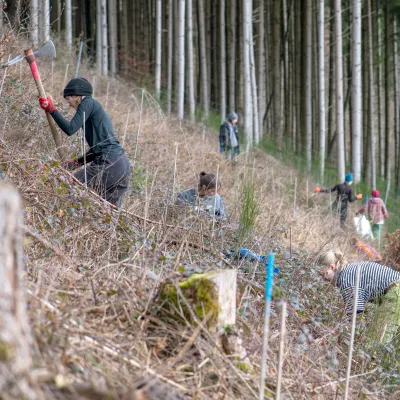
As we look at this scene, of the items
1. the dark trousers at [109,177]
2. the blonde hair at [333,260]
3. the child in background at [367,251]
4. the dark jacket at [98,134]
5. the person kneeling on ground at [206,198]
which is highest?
the dark jacket at [98,134]

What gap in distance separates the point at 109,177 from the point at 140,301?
9.59 feet

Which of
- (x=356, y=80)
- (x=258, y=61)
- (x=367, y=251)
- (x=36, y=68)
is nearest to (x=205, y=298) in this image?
(x=36, y=68)

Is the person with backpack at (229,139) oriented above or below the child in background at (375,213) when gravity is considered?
above

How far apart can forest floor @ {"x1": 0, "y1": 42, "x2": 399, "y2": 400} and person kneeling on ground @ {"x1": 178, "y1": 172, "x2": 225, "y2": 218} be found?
0.61 feet

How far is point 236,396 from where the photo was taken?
3605mm

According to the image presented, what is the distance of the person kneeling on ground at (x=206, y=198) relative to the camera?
676 centimetres

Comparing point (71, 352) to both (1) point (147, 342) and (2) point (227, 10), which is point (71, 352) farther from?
(2) point (227, 10)

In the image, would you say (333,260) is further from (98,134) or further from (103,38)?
(103,38)

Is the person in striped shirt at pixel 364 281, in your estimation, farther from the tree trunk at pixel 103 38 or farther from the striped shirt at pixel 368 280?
the tree trunk at pixel 103 38

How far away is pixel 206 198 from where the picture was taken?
7.16m

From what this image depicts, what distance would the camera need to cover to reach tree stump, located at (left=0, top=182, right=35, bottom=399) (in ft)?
6.91

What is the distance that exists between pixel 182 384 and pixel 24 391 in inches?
54.5

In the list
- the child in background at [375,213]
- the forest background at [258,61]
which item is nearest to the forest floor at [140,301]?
the child in background at [375,213]

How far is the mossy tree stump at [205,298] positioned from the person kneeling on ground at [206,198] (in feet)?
9.11
